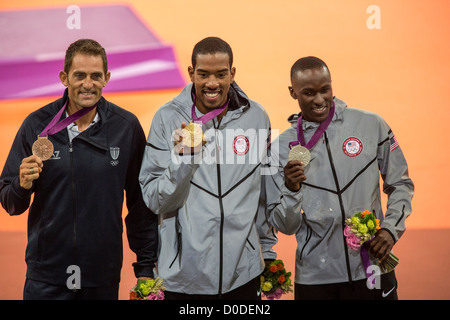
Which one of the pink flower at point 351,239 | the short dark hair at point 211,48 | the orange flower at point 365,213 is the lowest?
the pink flower at point 351,239

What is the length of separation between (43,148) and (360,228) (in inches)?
60.0

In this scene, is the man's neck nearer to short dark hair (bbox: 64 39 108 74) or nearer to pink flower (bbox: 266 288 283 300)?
short dark hair (bbox: 64 39 108 74)

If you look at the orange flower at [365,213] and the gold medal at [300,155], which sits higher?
the gold medal at [300,155]

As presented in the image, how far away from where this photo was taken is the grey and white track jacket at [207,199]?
2.83 m

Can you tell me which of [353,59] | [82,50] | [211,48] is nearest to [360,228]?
[211,48]

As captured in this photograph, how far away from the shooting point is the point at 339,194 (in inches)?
120

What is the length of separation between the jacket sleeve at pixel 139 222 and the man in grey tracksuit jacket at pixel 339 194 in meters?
0.61

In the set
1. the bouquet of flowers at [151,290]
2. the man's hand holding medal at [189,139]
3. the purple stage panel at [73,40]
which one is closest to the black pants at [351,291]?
the bouquet of flowers at [151,290]

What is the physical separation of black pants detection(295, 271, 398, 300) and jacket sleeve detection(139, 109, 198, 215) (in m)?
0.80

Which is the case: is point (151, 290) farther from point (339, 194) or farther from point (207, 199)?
point (339, 194)

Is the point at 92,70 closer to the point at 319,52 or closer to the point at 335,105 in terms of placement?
the point at 335,105

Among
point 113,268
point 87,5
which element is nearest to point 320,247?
point 113,268

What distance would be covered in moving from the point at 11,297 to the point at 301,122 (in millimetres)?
2826

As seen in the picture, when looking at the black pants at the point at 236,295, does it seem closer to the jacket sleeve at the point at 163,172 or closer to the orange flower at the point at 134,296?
the orange flower at the point at 134,296
